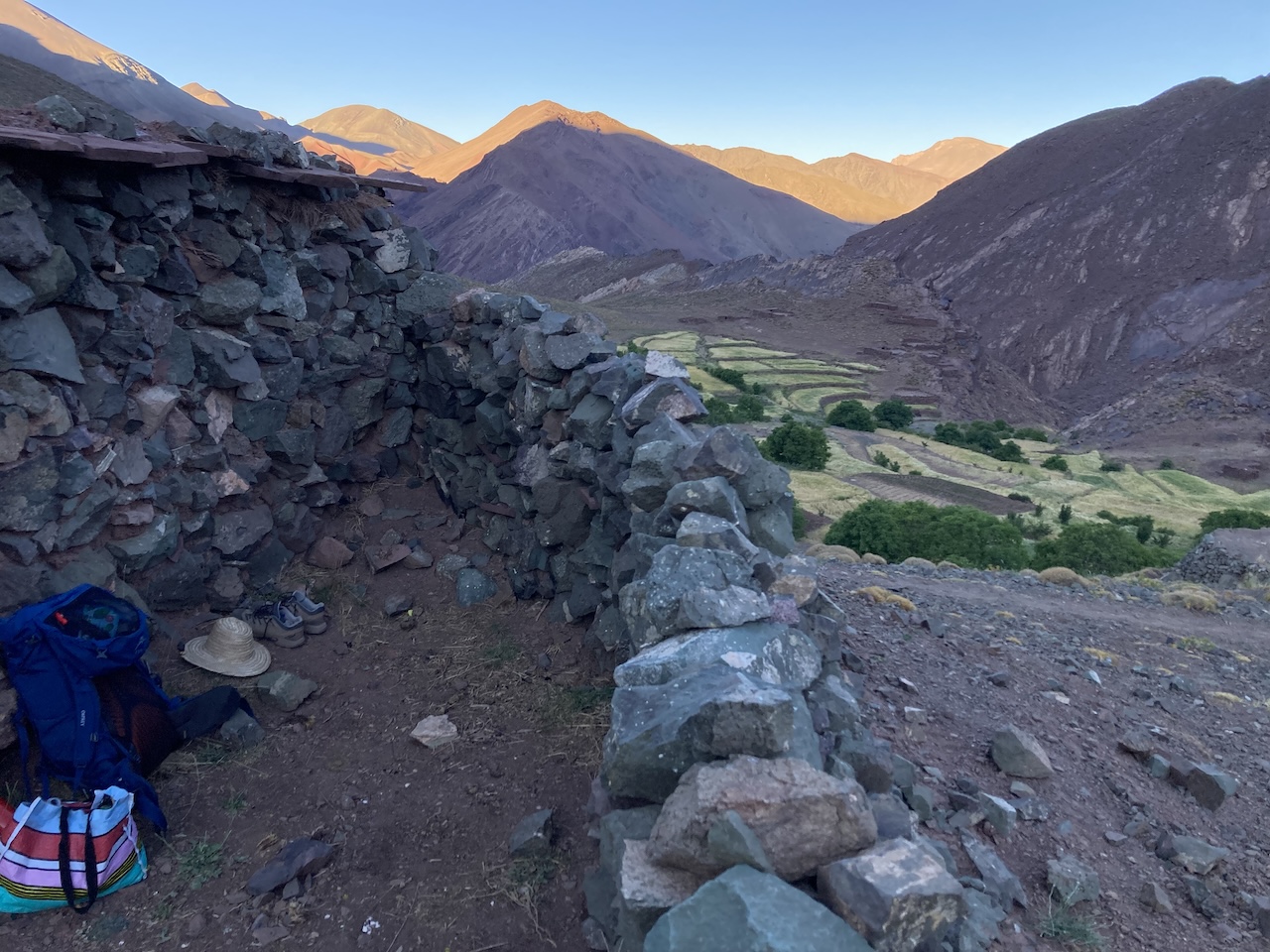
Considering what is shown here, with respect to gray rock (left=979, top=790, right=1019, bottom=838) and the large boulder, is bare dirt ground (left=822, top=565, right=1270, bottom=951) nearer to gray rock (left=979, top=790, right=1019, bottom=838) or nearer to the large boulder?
gray rock (left=979, top=790, right=1019, bottom=838)

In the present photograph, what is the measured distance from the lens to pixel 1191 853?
3.69m

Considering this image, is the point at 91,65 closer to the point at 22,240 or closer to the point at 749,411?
the point at 749,411

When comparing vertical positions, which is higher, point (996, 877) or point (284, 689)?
point (996, 877)

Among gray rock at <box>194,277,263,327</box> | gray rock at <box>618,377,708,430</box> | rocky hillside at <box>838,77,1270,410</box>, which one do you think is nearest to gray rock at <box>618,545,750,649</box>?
gray rock at <box>618,377,708,430</box>

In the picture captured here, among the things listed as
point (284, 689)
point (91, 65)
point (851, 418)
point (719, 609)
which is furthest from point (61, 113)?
point (91, 65)

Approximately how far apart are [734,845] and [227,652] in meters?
4.59

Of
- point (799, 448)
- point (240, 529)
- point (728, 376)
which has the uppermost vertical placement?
point (240, 529)

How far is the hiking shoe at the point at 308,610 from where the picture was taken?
608 cm

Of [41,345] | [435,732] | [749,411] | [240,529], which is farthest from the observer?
[749,411]

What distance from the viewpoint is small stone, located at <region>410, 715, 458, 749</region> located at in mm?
4938

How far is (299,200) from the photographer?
654 centimetres

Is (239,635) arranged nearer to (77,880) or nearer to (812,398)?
(77,880)

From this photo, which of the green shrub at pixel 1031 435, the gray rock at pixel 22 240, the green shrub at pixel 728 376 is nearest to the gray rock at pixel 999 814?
the gray rock at pixel 22 240

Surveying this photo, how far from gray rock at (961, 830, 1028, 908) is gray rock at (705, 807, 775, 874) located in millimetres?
1576
